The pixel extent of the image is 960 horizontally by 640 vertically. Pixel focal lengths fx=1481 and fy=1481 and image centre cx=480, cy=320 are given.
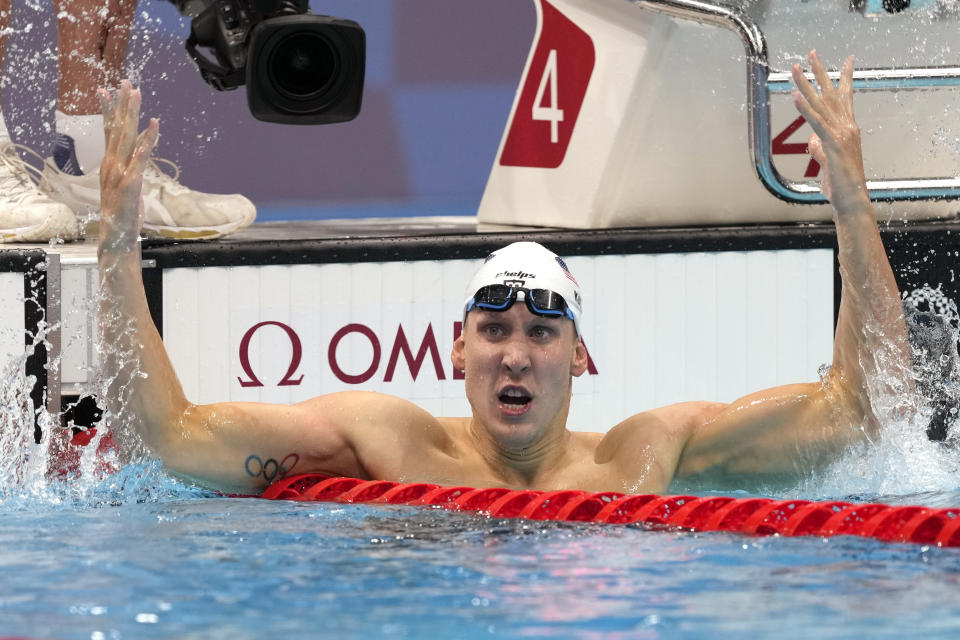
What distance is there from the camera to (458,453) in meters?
3.09

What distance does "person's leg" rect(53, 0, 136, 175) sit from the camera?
3979 mm

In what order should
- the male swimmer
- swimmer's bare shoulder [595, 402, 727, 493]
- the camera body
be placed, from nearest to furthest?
A: 1. the male swimmer
2. swimmer's bare shoulder [595, 402, 727, 493]
3. the camera body

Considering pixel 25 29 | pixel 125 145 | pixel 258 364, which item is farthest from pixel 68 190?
pixel 125 145

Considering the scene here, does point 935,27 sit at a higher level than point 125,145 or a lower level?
higher

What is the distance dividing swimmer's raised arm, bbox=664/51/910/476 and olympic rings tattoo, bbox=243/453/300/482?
0.80 metres

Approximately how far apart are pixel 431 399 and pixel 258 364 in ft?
1.52

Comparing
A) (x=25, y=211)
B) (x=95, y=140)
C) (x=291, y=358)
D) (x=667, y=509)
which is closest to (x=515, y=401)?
(x=667, y=509)

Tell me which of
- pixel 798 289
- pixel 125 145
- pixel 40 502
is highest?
pixel 125 145

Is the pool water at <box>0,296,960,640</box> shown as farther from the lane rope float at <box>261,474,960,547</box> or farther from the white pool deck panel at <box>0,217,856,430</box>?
the white pool deck panel at <box>0,217,856,430</box>

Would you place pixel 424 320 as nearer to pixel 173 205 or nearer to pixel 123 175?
pixel 173 205

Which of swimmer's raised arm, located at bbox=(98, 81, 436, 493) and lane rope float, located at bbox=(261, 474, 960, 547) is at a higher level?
swimmer's raised arm, located at bbox=(98, 81, 436, 493)

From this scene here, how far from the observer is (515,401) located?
9.69 ft

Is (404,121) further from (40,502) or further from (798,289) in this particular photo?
(40,502)

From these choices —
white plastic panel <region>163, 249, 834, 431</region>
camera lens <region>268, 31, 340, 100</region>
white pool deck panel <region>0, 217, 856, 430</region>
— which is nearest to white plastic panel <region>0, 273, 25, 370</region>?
white pool deck panel <region>0, 217, 856, 430</region>
